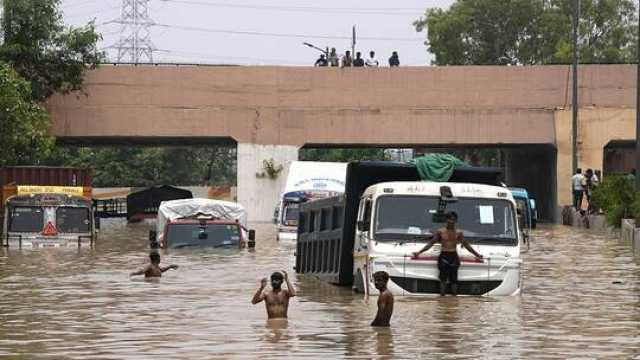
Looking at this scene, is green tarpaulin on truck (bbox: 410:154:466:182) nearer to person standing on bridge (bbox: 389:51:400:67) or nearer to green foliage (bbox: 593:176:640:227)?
green foliage (bbox: 593:176:640:227)

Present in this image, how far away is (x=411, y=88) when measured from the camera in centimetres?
6353

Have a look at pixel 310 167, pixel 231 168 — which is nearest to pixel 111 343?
pixel 310 167

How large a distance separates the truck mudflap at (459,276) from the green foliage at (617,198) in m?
20.5

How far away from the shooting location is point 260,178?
65062 mm

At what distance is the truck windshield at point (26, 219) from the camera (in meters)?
43.8

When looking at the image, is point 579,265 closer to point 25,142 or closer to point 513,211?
point 513,211

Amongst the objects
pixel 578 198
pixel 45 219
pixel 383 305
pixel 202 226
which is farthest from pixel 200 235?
pixel 383 305

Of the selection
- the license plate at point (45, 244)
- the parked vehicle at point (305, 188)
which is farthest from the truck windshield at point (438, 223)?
the parked vehicle at point (305, 188)

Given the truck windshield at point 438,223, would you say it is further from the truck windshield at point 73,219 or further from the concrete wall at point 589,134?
the concrete wall at point 589,134

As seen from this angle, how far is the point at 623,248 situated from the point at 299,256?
10.2m

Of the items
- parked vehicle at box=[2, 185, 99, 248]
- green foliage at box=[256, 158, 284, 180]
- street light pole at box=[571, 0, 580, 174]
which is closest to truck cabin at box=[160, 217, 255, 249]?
parked vehicle at box=[2, 185, 99, 248]

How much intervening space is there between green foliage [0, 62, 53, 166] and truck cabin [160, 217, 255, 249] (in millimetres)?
16149

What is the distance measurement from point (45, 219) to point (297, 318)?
23684mm

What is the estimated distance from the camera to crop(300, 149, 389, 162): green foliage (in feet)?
370
